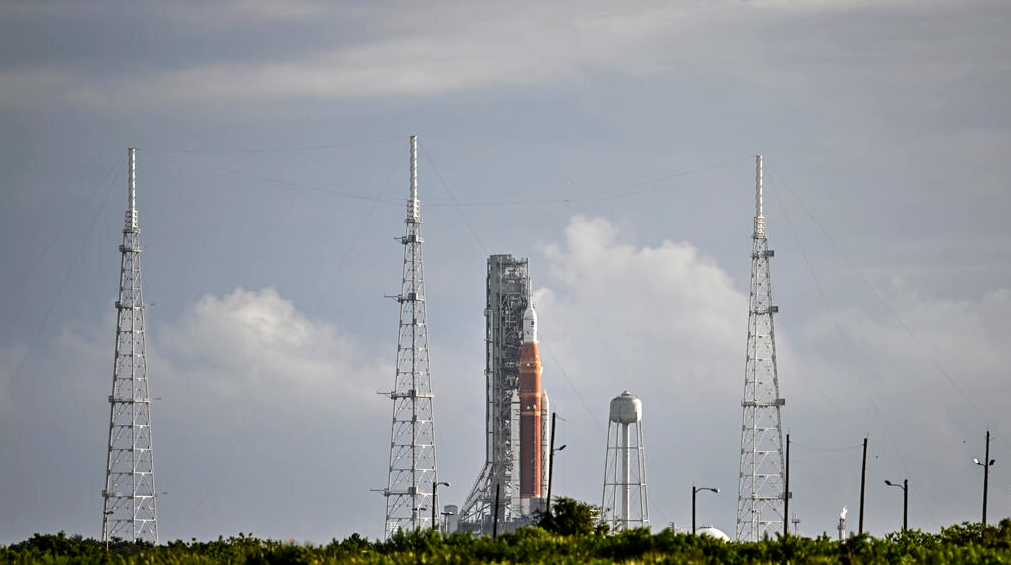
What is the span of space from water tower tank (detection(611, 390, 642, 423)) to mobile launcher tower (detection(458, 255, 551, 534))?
31.8ft

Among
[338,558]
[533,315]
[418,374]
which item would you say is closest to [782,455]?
[418,374]

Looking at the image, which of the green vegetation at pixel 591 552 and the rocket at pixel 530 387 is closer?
the green vegetation at pixel 591 552

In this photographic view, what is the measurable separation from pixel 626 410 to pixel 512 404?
39.9 feet

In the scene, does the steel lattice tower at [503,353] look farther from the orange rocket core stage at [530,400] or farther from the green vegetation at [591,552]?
the green vegetation at [591,552]

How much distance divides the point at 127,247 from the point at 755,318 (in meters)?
43.7

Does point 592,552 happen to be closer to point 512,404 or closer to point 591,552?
point 591,552

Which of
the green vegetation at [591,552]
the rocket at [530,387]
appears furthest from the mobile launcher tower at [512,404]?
the green vegetation at [591,552]

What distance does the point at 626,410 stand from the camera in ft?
471

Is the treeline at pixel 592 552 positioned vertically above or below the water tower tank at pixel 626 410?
below

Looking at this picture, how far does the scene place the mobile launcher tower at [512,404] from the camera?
152m

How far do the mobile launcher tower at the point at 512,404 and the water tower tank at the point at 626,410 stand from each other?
9.69 meters

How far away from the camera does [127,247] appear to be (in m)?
114

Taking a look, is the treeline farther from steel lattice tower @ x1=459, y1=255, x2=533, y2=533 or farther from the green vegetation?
steel lattice tower @ x1=459, y1=255, x2=533, y2=533

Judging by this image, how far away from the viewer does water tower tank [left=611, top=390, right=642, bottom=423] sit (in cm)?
14350
